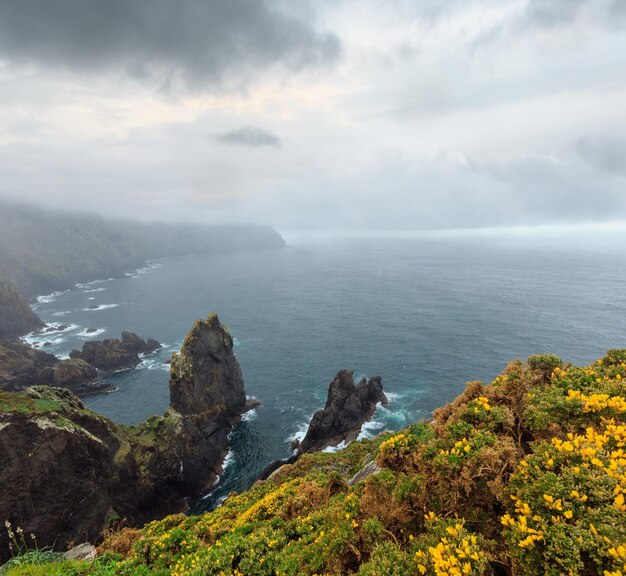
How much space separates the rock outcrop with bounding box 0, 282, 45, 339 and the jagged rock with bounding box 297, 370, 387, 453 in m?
113

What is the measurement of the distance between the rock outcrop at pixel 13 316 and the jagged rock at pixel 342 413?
113 m

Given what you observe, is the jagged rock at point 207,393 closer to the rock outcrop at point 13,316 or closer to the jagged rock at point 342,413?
the jagged rock at point 342,413

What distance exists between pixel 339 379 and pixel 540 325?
7019 cm

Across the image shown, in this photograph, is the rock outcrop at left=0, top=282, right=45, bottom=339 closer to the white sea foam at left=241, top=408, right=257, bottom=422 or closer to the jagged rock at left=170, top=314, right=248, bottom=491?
the jagged rock at left=170, top=314, right=248, bottom=491

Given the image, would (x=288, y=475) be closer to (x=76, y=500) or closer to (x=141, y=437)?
(x=76, y=500)

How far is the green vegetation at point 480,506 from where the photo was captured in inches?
244

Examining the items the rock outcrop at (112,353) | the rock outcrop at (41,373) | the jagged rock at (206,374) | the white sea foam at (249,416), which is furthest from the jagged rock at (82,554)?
the rock outcrop at (112,353)

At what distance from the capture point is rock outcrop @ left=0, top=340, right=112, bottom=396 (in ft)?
246

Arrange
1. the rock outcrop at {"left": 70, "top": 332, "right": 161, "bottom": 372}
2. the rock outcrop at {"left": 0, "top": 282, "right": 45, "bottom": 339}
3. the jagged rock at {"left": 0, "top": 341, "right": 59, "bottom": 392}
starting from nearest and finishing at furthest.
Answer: the jagged rock at {"left": 0, "top": 341, "right": 59, "bottom": 392}
the rock outcrop at {"left": 70, "top": 332, "right": 161, "bottom": 372}
the rock outcrop at {"left": 0, "top": 282, "right": 45, "bottom": 339}

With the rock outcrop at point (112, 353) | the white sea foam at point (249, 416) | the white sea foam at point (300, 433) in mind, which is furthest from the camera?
the rock outcrop at point (112, 353)

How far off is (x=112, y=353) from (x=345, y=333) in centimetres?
6624

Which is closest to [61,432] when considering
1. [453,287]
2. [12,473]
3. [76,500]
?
[12,473]

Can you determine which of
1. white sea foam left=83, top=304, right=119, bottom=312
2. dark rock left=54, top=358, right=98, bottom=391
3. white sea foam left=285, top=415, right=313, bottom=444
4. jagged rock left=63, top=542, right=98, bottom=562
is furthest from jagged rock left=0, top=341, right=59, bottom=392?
jagged rock left=63, top=542, right=98, bottom=562

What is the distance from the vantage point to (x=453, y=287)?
149375 mm
